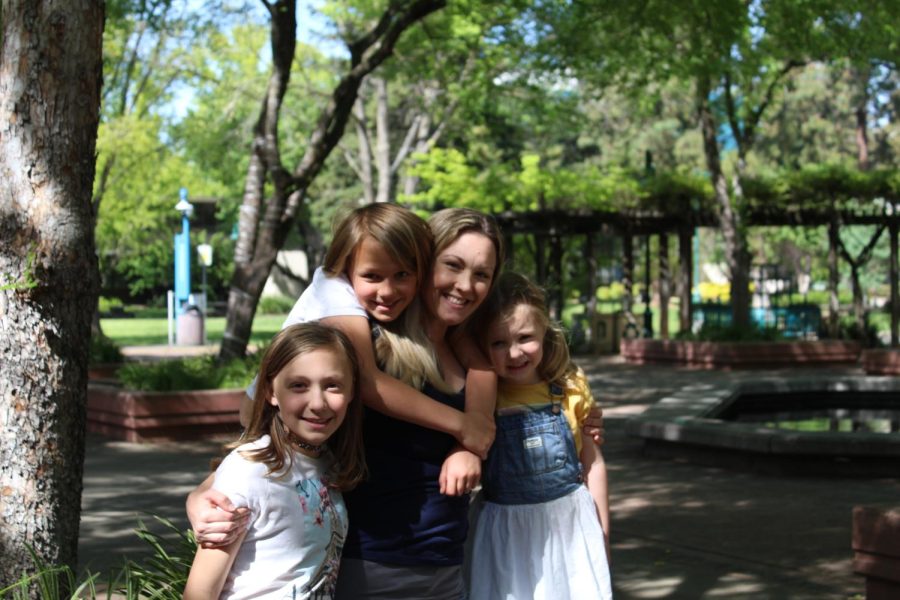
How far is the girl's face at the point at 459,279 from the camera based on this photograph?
3.01 m

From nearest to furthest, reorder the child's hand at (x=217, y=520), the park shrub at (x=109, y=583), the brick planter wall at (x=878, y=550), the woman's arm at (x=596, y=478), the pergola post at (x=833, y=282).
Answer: the child's hand at (x=217, y=520) < the woman's arm at (x=596, y=478) < the park shrub at (x=109, y=583) < the brick planter wall at (x=878, y=550) < the pergola post at (x=833, y=282)

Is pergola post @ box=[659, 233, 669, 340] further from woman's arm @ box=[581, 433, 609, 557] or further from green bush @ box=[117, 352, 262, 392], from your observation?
woman's arm @ box=[581, 433, 609, 557]

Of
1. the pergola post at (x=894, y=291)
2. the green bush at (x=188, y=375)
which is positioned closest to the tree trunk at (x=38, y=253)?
the green bush at (x=188, y=375)

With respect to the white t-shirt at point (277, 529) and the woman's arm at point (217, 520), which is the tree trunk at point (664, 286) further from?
the woman's arm at point (217, 520)

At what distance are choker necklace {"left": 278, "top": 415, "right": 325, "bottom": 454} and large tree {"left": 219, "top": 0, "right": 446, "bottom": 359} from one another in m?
11.1

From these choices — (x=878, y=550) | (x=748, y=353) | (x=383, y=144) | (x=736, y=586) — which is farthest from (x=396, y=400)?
(x=383, y=144)

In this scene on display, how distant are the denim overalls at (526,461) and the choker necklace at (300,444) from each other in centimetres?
62

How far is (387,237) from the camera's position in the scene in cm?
289

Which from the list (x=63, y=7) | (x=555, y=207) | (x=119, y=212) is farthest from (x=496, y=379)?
(x=119, y=212)

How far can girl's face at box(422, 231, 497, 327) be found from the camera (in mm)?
3012

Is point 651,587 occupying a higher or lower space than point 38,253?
lower

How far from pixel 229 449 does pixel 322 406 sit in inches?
11.5

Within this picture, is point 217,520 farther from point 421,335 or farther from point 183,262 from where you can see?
point 183,262

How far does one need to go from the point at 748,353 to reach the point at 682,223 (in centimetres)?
546
